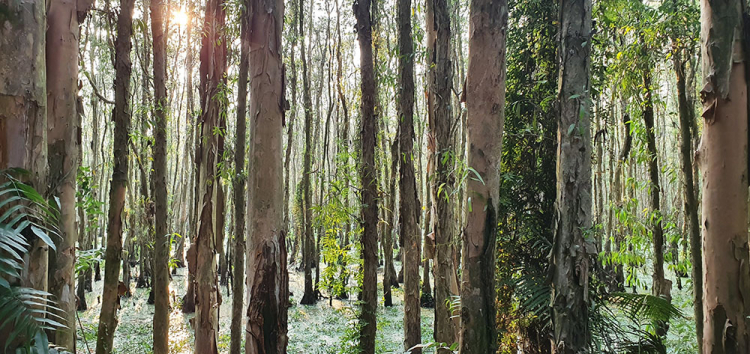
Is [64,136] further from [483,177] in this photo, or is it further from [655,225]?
[655,225]

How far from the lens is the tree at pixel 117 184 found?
3742 millimetres

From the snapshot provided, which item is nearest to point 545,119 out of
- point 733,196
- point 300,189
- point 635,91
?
point 635,91

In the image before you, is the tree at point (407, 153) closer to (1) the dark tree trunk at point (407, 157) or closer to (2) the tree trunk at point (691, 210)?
(1) the dark tree trunk at point (407, 157)

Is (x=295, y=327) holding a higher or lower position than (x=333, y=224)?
lower

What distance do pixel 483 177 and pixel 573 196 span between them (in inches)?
36.4

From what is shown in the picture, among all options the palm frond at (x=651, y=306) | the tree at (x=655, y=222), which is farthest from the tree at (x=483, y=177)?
the tree at (x=655, y=222)

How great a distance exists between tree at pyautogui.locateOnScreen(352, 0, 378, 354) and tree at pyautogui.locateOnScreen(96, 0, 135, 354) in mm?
2314

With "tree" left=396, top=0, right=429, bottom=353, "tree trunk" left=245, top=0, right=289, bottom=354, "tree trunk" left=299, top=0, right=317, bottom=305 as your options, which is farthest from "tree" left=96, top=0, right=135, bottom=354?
"tree trunk" left=299, top=0, right=317, bottom=305

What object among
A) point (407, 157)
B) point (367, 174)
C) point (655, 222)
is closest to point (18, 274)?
point (367, 174)

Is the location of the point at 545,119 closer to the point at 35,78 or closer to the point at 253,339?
the point at 253,339

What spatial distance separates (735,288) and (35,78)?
348 cm

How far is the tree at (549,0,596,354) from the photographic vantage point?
264 centimetres

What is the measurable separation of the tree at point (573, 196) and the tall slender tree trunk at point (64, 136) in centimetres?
273

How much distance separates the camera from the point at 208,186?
15.5ft
